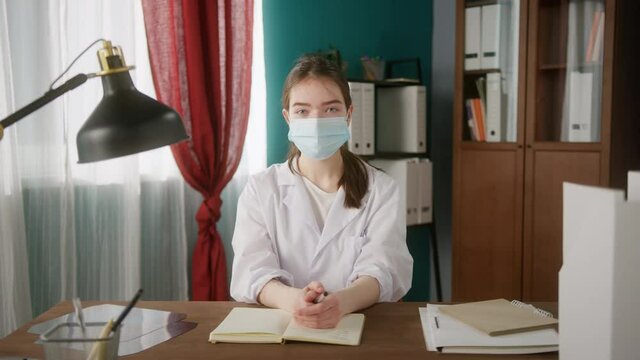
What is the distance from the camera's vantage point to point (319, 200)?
1.85m

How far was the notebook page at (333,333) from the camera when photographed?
1.23 metres

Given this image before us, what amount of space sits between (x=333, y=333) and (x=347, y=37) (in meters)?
2.35

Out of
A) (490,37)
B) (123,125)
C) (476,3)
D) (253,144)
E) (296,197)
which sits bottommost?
(296,197)

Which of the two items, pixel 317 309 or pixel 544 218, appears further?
pixel 544 218

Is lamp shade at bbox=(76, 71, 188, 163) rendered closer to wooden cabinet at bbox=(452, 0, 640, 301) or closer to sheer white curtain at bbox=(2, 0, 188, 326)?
sheer white curtain at bbox=(2, 0, 188, 326)

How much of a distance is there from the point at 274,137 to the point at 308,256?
1420 millimetres

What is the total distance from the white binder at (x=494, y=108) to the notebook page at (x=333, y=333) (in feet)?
6.58

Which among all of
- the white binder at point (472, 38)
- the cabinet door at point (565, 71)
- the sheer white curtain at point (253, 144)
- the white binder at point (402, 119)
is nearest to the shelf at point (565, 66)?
the cabinet door at point (565, 71)

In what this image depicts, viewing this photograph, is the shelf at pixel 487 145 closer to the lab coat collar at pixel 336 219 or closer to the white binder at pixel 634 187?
the lab coat collar at pixel 336 219

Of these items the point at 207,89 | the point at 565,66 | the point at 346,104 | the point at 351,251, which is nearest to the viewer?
the point at 351,251

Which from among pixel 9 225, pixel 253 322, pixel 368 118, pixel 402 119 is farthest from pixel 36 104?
pixel 402 119

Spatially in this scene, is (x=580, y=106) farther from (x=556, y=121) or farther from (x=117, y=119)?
(x=117, y=119)

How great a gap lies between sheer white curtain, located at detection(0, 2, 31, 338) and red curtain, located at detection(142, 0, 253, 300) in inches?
24.7

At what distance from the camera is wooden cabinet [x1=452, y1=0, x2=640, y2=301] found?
2805mm
